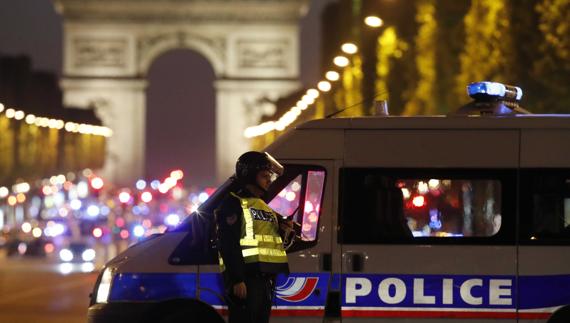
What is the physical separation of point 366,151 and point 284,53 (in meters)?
75.9

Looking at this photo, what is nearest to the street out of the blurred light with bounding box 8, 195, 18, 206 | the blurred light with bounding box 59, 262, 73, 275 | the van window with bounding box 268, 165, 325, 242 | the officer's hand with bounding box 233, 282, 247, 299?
the blurred light with bounding box 59, 262, 73, 275

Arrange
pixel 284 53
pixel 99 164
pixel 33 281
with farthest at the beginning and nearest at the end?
pixel 99 164
pixel 284 53
pixel 33 281

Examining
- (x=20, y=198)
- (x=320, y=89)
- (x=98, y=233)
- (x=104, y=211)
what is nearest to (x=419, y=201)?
(x=320, y=89)

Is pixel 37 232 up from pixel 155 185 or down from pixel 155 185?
down

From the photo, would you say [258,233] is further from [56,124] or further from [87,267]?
[56,124]

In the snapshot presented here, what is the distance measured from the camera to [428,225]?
1063cm

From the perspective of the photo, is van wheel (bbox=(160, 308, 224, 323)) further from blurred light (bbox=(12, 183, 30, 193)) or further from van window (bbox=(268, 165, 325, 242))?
blurred light (bbox=(12, 183, 30, 193))

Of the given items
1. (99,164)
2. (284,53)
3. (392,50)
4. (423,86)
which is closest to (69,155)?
(99,164)

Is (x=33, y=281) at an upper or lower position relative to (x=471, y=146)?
lower

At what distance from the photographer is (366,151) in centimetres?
1075

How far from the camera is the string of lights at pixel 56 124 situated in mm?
71875

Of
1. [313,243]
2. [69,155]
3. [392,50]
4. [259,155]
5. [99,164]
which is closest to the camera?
[259,155]

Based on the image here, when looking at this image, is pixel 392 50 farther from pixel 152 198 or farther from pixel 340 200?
pixel 340 200

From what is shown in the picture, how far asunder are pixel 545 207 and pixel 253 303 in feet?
7.30
